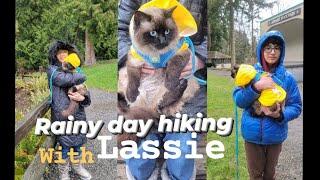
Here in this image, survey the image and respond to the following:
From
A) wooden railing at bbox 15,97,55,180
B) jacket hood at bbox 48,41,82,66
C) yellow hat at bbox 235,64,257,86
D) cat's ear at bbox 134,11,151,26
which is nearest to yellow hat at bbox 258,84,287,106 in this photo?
yellow hat at bbox 235,64,257,86

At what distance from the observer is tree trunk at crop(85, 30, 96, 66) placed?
15.4ft

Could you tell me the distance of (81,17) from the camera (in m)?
4.76

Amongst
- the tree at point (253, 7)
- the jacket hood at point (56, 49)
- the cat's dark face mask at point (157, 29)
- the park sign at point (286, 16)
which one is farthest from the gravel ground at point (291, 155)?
the jacket hood at point (56, 49)

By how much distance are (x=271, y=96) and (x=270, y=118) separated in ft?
0.61

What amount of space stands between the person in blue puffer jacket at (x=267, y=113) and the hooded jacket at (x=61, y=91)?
134 cm

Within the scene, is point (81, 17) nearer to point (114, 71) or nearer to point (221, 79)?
point (114, 71)

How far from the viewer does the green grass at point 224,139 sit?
181 inches

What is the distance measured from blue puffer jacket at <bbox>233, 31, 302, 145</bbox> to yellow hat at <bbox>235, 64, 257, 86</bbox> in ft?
0.14

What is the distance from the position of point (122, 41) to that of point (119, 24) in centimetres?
15

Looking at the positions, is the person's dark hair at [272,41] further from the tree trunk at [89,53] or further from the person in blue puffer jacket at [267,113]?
the tree trunk at [89,53]

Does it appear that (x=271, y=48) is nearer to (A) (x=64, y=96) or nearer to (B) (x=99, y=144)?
(B) (x=99, y=144)

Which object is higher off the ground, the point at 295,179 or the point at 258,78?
the point at 258,78

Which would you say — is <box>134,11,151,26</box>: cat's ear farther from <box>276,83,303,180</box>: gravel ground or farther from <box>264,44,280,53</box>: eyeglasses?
<box>276,83,303,180</box>: gravel ground

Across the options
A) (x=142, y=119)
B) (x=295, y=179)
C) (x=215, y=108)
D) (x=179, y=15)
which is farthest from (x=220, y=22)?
(x=295, y=179)
